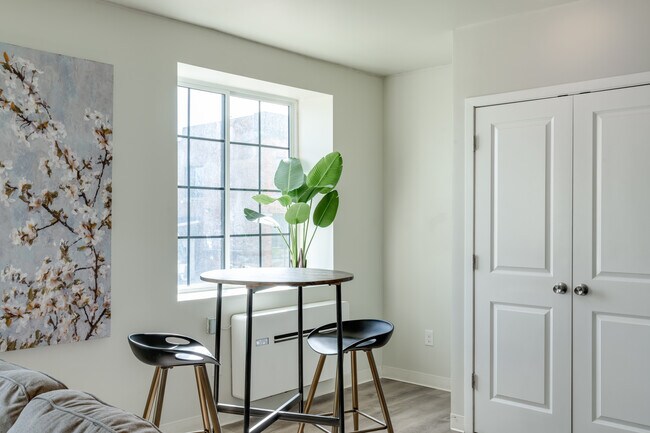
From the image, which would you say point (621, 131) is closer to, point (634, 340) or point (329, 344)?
point (634, 340)

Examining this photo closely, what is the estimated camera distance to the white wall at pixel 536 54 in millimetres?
3141

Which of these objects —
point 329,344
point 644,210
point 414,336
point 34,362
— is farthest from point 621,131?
point 34,362

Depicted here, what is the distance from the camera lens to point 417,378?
4836 millimetres

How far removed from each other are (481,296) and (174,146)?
2.06m

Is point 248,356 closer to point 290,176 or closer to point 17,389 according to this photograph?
point 17,389

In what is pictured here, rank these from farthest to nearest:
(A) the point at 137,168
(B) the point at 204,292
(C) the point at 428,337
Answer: (C) the point at 428,337 < (B) the point at 204,292 < (A) the point at 137,168

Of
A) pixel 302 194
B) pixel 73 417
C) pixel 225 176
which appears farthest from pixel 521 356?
pixel 73 417

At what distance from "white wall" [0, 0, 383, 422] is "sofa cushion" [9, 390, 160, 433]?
177cm

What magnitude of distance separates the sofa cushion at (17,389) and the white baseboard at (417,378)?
3.59 metres

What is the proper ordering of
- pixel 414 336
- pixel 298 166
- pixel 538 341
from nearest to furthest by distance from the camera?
1. pixel 538 341
2. pixel 298 166
3. pixel 414 336

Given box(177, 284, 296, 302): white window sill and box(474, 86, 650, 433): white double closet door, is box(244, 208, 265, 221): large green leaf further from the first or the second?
box(474, 86, 650, 433): white double closet door

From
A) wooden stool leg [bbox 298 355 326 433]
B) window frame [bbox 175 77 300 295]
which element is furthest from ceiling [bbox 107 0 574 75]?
wooden stool leg [bbox 298 355 326 433]

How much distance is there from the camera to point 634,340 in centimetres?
310

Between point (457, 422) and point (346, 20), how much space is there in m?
2.58
